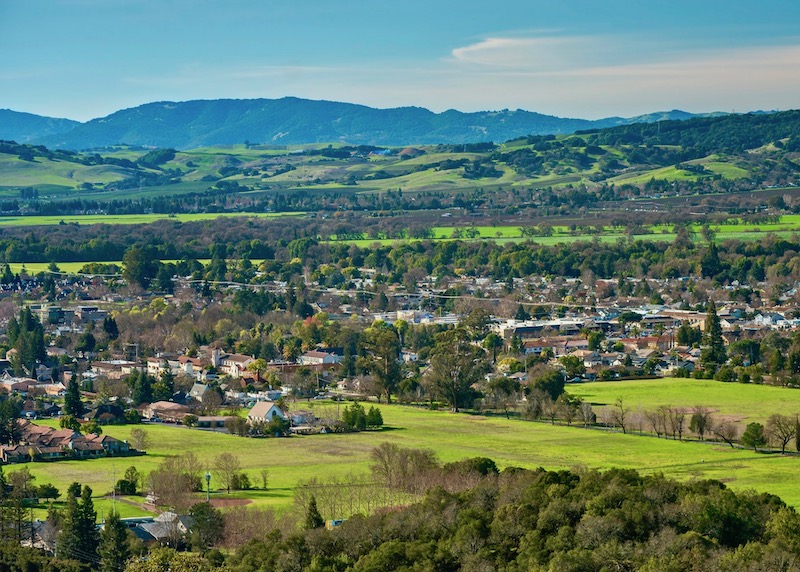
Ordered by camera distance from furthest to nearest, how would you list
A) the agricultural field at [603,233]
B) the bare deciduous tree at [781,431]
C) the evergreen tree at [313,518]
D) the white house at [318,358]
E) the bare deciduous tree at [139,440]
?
1. the agricultural field at [603,233]
2. the white house at [318,358]
3. the bare deciduous tree at [139,440]
4. the bare deciduous tree at [781,431]
5. the evergreen tree at [313,518]

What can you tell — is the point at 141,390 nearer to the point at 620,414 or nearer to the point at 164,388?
the point at 164,388

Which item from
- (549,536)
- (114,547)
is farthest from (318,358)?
(549,536)

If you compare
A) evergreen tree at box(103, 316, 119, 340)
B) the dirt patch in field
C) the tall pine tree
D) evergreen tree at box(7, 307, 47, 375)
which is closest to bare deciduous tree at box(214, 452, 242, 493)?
the dirt patch in field

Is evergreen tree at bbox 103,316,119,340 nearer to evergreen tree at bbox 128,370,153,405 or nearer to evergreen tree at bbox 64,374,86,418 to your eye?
evergreen tree at bbox 128,370,153,405

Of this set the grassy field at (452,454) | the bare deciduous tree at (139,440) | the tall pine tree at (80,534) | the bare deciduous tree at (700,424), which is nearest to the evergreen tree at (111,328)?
the grassy field at (452,454)

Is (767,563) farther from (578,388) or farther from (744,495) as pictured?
(578,388)

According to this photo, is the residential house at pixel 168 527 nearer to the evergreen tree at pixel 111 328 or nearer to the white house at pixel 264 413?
the white house at pixel 264 413

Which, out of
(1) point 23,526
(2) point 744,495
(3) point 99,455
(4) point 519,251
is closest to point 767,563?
(2) point 744,495

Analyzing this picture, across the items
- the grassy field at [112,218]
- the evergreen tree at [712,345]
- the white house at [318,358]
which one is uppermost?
the evergreen tree at [712,345]
